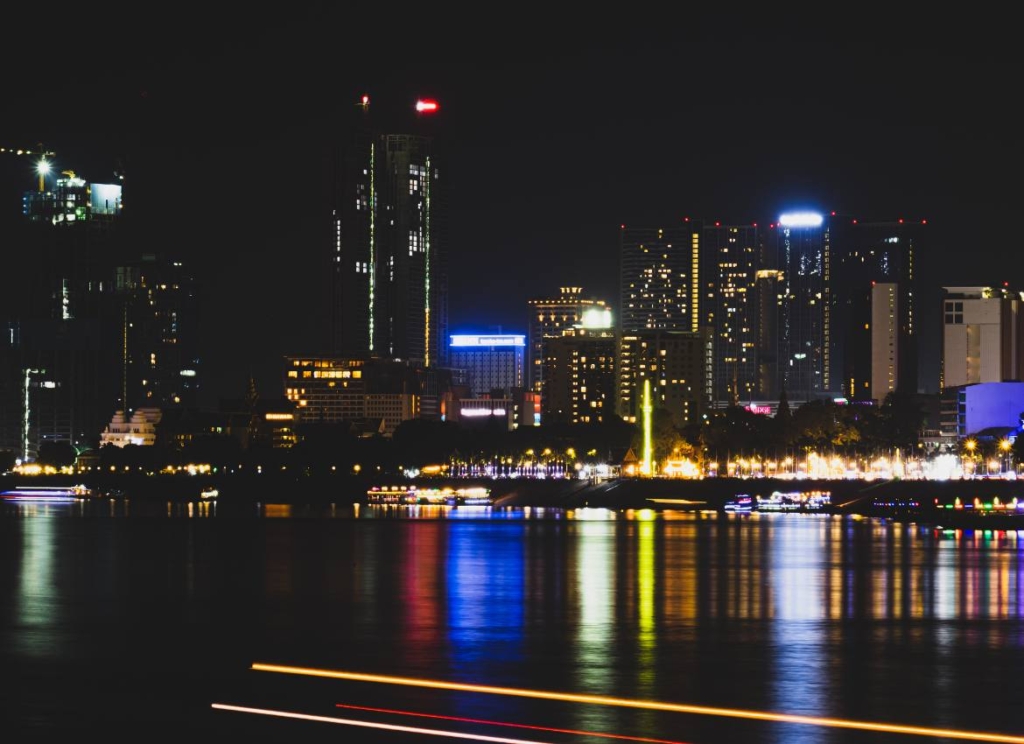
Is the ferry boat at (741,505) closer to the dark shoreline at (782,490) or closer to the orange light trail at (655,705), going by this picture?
the dark shoreline at (782,490)

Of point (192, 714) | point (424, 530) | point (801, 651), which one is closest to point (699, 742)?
point (192, 714)

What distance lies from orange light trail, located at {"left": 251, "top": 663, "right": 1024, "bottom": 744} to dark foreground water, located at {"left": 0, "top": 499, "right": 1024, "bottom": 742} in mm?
94

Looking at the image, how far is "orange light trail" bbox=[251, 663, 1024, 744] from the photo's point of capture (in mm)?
28031

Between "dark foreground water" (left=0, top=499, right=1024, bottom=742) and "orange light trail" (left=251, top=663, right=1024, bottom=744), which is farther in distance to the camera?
"dark foreground water" (left=0, top=499, right=1024, bottom=742)

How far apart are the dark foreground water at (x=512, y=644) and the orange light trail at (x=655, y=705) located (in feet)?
0.31

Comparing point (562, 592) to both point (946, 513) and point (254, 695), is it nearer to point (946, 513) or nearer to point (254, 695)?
point (254, 695)

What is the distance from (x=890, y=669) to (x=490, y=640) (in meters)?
10.1

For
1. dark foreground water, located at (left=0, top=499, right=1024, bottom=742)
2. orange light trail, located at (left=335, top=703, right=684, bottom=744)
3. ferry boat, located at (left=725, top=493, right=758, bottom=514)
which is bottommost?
ferry boat, located at (left=725, top=493, right=758, bottom=514)

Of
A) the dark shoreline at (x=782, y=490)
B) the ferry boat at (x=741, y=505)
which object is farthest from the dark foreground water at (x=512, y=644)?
the ferry boat at (x=741, y=505)

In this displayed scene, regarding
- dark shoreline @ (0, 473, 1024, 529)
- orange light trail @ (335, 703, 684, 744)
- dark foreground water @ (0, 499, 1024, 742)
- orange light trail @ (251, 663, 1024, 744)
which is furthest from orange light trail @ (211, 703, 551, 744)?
dark shoreline @ (0, 473, 1024, 529)

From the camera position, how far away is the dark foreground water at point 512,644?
28.8m

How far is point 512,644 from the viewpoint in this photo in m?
40.2

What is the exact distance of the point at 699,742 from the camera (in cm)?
2680

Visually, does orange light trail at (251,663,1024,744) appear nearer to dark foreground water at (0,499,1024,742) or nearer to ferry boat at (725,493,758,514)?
dark foreground water at (0,499,1024,742)
